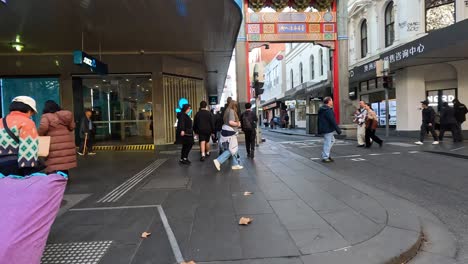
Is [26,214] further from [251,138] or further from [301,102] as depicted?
[301,102]

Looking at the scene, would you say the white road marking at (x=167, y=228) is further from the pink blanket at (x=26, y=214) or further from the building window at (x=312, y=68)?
the building window at (x=312, y=68)

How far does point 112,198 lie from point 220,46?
9.27m

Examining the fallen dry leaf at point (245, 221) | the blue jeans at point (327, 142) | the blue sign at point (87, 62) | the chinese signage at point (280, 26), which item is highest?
the chinese signage at point (280, 26)

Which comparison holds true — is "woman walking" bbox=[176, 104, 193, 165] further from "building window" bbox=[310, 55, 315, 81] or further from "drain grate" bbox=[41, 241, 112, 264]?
"building window" bbox=[310, 55, 315, 81]

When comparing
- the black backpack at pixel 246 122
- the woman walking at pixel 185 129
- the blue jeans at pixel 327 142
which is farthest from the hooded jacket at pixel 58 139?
the blue jeans at pixel 327 142

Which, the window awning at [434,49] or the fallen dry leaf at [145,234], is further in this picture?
the window awning at [434,49]

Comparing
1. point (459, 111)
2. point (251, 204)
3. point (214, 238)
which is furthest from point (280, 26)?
point (214, 238)

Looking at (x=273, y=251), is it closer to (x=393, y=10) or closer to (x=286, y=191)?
(x=286, y=191)

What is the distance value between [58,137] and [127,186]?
1.62 m

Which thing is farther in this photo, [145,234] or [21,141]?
[145,234]

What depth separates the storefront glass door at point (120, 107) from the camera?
1566cm

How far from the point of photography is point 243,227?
13.7ft

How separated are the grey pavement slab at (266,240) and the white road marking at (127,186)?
8.67 ft

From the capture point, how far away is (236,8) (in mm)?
9250
